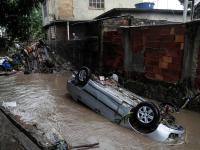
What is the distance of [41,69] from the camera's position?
17.9 meters

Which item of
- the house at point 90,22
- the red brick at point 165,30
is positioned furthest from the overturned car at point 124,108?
the house at point 90,22

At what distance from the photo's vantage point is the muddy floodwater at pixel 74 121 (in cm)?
643

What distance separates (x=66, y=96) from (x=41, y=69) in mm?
7562

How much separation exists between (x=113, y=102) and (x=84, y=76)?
179 cm

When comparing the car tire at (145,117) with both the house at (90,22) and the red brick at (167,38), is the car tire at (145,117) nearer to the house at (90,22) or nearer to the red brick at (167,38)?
the red brick at (167,38)

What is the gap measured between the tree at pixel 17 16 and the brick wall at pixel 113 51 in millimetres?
3605

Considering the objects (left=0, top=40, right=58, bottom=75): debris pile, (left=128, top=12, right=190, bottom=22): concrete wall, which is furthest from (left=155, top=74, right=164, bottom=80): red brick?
(left=128, top=12, right=190, bottom=22): concrete wall

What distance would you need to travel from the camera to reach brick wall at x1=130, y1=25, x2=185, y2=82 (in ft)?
31.8

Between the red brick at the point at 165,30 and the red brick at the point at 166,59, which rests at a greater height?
the red brick at the point at 165,30

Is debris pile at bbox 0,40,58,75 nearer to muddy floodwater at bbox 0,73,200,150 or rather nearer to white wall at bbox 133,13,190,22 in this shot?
muddy floodwater at bbox 0,73,200,150

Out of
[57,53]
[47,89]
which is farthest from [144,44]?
[57,53]

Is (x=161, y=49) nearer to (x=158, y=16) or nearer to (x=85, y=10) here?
(x=158, y=16)

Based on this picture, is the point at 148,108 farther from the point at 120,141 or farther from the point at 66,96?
the point at 66,96

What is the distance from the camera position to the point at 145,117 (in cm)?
695
